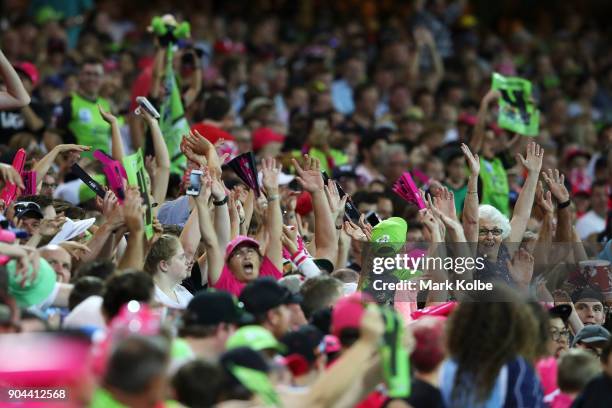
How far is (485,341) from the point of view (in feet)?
20.5

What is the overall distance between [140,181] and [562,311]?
2722mm

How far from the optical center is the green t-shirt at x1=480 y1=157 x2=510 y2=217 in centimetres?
→ 1216

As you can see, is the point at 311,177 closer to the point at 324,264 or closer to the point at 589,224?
the point at 324,264

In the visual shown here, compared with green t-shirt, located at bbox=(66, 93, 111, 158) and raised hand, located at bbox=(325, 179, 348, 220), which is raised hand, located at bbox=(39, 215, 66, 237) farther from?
green t-shirt, located at bbox=(66, 93, 111, 158)

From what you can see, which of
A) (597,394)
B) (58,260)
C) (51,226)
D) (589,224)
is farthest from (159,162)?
(589,224)

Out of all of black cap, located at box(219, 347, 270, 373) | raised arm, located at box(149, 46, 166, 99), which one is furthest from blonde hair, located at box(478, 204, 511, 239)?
black cap, located at box(219, 347, 270, 373)

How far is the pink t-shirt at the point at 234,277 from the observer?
27.3 ft

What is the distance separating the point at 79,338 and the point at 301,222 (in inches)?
191

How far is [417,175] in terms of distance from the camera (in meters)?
13.1

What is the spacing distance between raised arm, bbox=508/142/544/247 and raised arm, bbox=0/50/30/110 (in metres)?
3.38

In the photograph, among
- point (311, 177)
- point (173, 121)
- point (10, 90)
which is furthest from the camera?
point (173, 121)

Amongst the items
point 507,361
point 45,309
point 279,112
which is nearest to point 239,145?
point 279,112

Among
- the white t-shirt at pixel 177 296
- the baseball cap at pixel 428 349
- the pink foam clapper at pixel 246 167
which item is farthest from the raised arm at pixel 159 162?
the baseball cap at pixel 428 349

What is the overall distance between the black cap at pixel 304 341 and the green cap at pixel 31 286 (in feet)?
4.23
